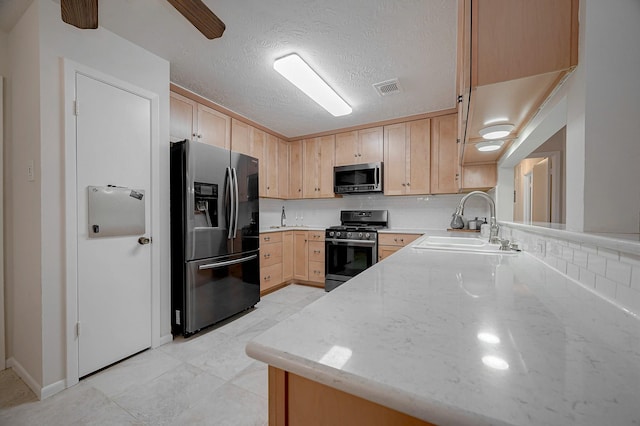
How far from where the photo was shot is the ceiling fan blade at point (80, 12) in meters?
1.27

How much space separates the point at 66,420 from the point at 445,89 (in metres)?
3.69

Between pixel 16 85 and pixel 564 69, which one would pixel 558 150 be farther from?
pixel 16 85

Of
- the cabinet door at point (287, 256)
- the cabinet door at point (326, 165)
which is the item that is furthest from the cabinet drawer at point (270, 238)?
the cabinet door at point (326, 165)

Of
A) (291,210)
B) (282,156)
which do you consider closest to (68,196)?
(282,156)

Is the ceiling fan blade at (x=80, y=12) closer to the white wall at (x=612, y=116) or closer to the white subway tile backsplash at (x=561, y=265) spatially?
the white wall at (x=612, y=116)

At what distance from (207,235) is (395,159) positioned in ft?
8.36

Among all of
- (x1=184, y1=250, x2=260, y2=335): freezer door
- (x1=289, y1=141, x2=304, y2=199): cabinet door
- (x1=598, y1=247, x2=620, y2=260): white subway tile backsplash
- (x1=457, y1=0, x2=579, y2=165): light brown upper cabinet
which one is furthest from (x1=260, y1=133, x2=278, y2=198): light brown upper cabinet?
(x1=598, y1=247, x2=620, y2=260): white subway tile backsplash

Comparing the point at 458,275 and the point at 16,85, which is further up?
the point at 16,85

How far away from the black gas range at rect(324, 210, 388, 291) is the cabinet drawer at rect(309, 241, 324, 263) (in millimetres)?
146

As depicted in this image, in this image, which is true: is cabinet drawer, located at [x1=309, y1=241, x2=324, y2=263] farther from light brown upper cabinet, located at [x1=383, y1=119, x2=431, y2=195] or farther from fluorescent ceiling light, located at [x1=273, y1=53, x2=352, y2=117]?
fluorescent ceiling light, located at [x1=273, y1=53, x2=352, y2=117]

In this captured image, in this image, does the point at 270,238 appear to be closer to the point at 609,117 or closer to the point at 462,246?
the point at 462,246

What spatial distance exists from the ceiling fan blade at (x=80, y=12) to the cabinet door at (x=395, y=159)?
306cm

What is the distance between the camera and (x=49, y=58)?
60.9 inches

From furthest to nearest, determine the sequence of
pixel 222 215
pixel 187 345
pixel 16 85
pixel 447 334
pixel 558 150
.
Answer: pixel 558 150, pixel 222 215, pixel 187 345, pixel 16 85, pixel 447 334
